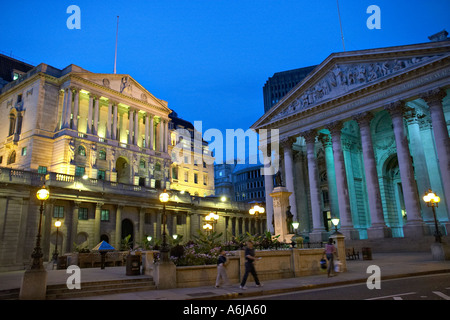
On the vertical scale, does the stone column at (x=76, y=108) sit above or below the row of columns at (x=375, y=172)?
above

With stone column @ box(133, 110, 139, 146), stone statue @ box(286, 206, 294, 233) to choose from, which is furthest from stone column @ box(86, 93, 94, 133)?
stone statue @ box(286, 206, 294, 233)

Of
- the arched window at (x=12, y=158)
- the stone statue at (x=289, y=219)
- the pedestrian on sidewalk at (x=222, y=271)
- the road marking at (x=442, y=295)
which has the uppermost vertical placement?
the arched window at (x=12, y=158)

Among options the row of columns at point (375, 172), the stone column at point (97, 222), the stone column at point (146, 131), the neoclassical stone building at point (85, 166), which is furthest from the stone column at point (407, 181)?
the stone column at point (146, 131)

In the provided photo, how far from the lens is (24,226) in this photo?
104ft

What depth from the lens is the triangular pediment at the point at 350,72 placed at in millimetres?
30391

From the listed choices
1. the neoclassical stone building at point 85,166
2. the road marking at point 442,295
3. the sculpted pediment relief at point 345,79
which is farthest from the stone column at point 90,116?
the road marking at point 442,295

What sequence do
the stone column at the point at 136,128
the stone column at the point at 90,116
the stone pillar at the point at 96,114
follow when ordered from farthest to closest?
the stone column at the point at 136,128 → the stone pillar at the point at 96,114 → the stone column at the point at 90,116

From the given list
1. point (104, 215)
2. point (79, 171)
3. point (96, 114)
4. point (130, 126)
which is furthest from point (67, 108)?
point (104, 215)

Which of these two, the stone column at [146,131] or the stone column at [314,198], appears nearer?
the stone column at [314,198]

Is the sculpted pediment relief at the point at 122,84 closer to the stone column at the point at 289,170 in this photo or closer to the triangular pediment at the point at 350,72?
the triangular pediment at the point at 350,72

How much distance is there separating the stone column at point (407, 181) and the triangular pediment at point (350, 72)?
359cm

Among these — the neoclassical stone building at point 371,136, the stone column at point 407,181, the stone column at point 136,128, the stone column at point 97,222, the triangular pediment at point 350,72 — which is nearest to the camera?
the stone column at point 407,181
